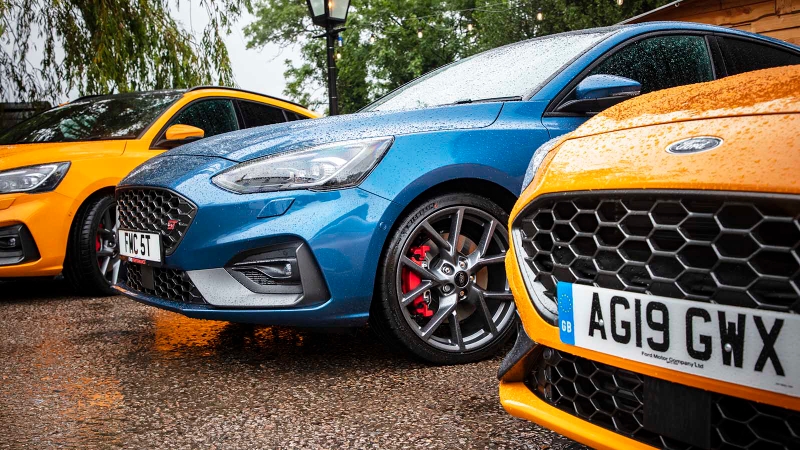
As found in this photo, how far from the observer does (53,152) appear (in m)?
5.30

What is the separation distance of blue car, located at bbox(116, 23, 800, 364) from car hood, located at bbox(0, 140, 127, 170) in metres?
2.00

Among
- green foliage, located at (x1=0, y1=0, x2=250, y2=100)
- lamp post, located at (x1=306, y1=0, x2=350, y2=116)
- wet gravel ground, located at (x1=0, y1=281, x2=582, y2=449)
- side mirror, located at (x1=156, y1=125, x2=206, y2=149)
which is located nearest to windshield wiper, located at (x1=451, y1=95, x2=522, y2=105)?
wet gravel ground, located at (x1=0, y1=281, x2=582, y2=449)

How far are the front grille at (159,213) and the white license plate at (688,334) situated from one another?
5.74 ft

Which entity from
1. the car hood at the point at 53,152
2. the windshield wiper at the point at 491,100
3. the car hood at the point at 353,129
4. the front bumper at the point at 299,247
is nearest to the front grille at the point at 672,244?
the front bumper at the point at 299,247

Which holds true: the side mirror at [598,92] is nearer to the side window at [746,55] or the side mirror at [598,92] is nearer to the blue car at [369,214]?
the blue car at [369,214]

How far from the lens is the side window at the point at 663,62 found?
3.59m

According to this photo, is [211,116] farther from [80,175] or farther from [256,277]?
[256,277]

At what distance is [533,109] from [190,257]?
1552 millimetres

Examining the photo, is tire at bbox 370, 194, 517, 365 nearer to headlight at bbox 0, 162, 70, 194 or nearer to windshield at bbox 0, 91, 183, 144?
headlight at bbox 0, 162, 70, 194

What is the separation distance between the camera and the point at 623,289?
1.71m

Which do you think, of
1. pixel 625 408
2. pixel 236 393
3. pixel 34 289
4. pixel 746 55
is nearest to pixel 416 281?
pixel 236 393

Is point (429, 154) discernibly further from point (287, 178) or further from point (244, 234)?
point (244, 234)

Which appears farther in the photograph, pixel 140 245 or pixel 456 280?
pixel 140 245

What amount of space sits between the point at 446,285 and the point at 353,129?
0.75 metres
